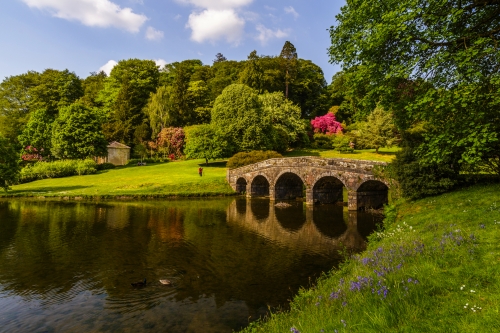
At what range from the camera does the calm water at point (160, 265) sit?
10.7 metres

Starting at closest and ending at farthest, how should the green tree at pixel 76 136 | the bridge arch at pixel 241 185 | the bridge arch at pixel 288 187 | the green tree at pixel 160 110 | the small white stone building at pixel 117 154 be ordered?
the bridge arch at pixel 288 187 < the bridge arch at pixel 241 185 < the green tree at pixel 76 136 < the small white stone building at pixel 117 154 < the green tree at pixel 160 110

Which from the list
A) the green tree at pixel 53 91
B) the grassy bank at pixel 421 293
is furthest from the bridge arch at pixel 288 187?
the green tree at pixel 53 91

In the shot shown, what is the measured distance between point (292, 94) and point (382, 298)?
89.0 m

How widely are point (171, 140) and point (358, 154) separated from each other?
4047 cm

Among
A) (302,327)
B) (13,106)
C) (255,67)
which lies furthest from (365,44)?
(13,106)

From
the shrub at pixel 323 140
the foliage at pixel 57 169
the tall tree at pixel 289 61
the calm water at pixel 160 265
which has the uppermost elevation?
the tall tree at pixel 289 61

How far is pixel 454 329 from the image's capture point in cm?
462

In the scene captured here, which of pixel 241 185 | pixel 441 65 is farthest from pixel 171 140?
pixel 441 65

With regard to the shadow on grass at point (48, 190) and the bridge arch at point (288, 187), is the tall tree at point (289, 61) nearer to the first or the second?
the bridge arch at point (288, 187)

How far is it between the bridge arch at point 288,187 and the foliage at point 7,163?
115ft

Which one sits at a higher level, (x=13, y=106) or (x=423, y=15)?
(x=13, y=106)

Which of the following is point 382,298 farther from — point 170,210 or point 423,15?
point 170,210

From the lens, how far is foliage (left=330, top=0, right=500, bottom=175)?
12617mm

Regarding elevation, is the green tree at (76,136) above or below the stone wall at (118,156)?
above
